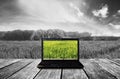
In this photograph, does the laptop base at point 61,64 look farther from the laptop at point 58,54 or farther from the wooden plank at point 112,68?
the wooden plank at point 112,68

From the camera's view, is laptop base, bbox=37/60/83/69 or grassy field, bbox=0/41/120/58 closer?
laptop base, bbox=37/60/83/69

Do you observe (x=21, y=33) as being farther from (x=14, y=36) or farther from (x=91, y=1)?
(x=91, y=1)

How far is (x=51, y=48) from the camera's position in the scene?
6.39 feet

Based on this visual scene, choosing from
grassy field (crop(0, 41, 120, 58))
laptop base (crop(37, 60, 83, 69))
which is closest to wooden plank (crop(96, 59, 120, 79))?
laptop base (crop(37, 60, 83, 69))

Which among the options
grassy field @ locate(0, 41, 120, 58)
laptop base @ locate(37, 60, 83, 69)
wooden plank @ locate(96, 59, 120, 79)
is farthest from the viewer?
grassy field @ locate(0, 41, 120, 58)

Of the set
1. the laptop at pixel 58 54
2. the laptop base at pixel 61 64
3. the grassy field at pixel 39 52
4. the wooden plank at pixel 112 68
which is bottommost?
the grassy field at pixel 39 52

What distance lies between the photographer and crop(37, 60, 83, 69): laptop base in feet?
6.11

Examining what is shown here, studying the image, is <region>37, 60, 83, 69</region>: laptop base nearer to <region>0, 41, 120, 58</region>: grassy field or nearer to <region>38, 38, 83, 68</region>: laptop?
<region>38, 38, 83, 68</region>: laptop

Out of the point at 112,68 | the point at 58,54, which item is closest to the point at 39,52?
the point at 58,54

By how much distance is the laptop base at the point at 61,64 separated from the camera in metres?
1.86

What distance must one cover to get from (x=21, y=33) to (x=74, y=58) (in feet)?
46.3

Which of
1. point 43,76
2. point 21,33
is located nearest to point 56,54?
point 43,76

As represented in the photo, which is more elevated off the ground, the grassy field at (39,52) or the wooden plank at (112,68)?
the wooden plank at (112,68)

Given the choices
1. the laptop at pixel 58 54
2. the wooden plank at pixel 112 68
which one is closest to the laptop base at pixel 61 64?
the laptop at pixel 58 54
